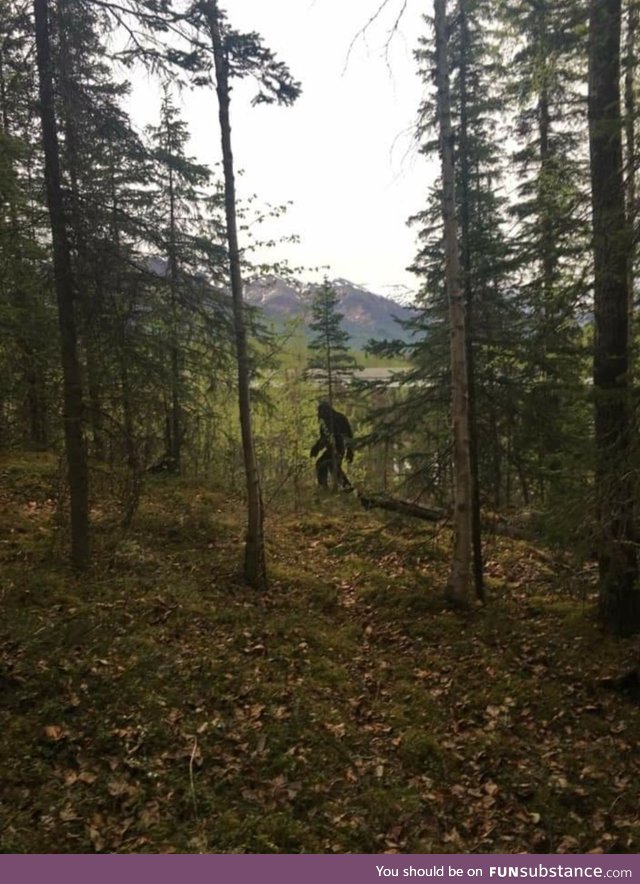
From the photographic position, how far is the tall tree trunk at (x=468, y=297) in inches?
359

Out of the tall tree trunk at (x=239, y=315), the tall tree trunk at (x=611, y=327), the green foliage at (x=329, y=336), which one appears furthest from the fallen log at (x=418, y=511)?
the green foliage at (x=329, y=336)

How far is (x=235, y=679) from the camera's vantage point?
22.1ft

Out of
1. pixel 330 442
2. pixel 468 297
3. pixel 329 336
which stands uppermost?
pixel 329 336

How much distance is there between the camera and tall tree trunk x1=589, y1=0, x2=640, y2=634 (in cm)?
592

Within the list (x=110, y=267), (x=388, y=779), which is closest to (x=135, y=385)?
(x=110, y=267)

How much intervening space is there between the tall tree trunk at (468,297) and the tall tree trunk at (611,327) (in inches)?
91.4

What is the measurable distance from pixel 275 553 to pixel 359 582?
248 cm

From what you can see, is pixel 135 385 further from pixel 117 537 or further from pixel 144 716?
pixel 144 716

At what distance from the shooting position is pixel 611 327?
22.4 ft

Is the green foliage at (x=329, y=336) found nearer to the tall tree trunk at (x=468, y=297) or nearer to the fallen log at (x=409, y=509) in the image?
the fallen log at (x=409, y=509)

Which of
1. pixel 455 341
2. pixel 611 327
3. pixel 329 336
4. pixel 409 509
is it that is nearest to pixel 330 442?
pixel 409 509

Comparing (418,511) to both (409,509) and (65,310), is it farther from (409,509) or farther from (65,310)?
(65,310)

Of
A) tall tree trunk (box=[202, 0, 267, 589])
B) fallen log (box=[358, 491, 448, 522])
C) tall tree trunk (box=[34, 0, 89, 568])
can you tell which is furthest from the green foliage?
tall tree trunk (box=[34, 0, 89, 568])

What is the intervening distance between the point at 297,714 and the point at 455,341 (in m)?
5.73
